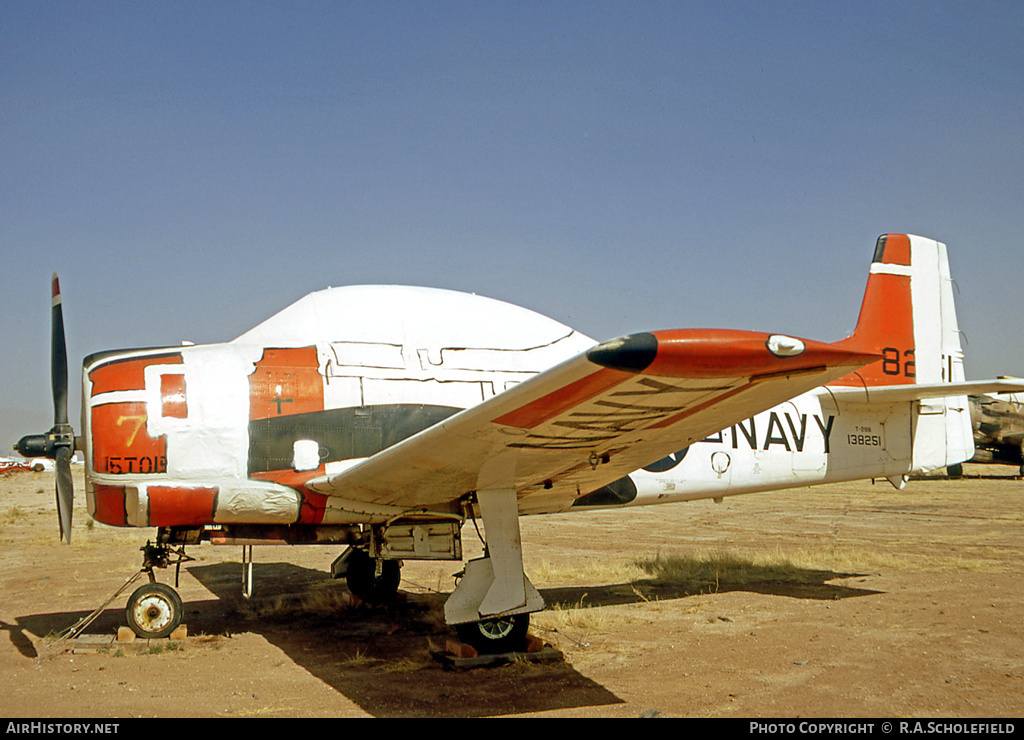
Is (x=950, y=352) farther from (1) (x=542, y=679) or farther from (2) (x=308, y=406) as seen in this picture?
(2) (x=308, y=406)

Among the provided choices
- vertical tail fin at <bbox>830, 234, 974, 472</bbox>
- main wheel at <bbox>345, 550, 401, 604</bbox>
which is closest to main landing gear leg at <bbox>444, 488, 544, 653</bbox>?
main wheel at <bbox>345, 550, 401, 604</bbox>

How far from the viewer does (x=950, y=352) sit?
37.6 ft

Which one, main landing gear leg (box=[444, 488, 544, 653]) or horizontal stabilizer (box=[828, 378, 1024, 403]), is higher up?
horizontal stabilizer (box=[828, 378, 1024, 403])

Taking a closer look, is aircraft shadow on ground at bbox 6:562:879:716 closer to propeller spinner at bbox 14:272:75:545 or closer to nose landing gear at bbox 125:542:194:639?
nose landing gear at bbox 125:542:194:639

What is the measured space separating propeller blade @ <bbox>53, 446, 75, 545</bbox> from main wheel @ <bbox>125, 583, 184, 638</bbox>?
952mm

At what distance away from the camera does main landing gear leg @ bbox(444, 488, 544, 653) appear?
21.5 ft

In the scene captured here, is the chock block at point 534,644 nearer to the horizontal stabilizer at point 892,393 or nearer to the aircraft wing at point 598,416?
the aircraft wing at point 598,416

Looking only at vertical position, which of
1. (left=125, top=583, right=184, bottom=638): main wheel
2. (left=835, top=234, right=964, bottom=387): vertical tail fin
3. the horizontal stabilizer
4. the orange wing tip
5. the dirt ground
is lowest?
the dirt ground

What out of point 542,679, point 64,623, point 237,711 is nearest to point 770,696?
point 542,679

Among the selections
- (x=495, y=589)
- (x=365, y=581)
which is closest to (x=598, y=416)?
(x=495, y=589)

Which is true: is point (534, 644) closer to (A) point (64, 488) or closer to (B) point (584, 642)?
(B) point (584, 642)

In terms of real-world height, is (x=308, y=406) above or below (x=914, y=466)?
above

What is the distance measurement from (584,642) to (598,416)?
12.1 feet
